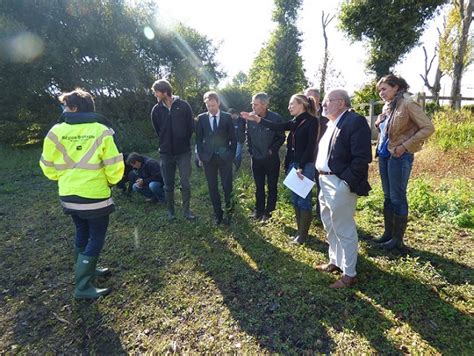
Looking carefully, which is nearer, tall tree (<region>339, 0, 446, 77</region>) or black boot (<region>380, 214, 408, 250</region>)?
black boot (<region>380, 214, 408, 250</region>)

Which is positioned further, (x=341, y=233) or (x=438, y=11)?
(x=438, y=11)

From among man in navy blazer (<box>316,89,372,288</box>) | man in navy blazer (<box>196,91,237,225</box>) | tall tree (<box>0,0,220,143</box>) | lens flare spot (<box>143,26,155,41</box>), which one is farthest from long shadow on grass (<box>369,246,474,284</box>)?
lens flare spot (<box>143,26,155,41</box>)

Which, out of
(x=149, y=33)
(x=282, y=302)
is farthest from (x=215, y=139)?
(x=149, y=33)

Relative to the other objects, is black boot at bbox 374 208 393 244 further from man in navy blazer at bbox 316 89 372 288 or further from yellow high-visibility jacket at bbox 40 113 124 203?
yellow high-visibility jacket at bbox 40 113 124 203

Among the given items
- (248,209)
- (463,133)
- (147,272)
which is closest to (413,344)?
(147,272)

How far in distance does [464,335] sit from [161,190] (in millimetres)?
5023

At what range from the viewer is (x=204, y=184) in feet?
24.4

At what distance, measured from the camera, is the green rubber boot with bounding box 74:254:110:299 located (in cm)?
304

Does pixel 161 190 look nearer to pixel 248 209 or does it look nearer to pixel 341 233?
pixel 248 209

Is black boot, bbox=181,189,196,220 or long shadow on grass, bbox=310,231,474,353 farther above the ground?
black boot, bbox=181,189,196,220

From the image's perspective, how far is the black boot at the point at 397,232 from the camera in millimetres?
3572

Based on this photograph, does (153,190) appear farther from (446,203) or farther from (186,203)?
(446,203)

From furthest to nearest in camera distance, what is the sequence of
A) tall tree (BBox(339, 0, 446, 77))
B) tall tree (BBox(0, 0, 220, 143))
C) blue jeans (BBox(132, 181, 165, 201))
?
tall tree (BBox(339, 0, 446, 77)) → tall tree (BBox(0, 0, 220, 143)) → blue jeans (BBox(132, 181, 165, 201))

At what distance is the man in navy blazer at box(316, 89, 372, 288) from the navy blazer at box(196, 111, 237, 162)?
1820 mm
